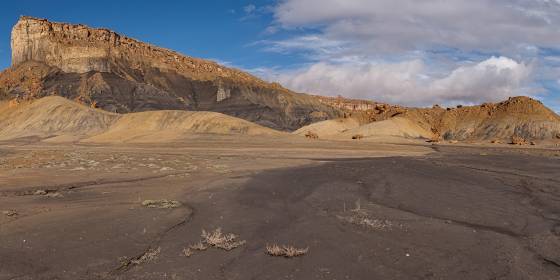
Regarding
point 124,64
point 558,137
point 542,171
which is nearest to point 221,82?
point 124,64

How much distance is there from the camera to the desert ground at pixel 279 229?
9.67 m

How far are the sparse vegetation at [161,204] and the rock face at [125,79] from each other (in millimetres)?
121844

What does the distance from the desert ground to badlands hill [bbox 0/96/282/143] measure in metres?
58.1

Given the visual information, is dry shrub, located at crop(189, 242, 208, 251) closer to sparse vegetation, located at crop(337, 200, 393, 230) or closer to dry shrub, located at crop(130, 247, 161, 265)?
dry shrub, located at crop(130, 247, 161, 265)

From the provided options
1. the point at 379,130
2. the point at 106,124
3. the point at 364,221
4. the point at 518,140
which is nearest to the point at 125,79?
the point at 106,124

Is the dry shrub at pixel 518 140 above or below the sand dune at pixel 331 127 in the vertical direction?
below

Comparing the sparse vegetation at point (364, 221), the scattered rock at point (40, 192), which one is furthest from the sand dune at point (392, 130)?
the sparse vegetation at point (364, 221)

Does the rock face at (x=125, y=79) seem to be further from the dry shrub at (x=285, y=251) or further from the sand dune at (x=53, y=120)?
the dry shrub at (x=285, y=251)

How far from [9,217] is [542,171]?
31.2m

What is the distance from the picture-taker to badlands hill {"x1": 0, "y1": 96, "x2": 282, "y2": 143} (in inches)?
3349

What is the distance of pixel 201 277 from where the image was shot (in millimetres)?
9055

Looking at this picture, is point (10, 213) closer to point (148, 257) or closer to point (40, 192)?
point (40, 192)

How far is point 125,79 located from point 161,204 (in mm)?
141333

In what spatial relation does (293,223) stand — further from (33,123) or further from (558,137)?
(33,123)
